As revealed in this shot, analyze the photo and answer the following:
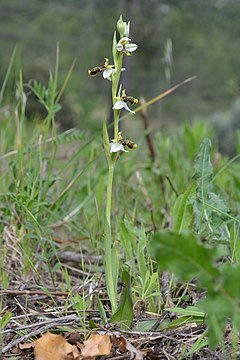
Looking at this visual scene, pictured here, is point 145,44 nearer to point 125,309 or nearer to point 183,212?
point 183,212

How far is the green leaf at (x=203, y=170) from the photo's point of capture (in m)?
1.64

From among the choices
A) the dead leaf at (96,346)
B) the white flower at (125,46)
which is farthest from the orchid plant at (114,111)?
the dead leaf at (96,346)

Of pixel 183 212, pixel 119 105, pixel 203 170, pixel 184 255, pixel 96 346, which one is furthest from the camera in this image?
pixel 203 170

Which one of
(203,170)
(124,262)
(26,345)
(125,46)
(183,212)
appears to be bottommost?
(26,345)

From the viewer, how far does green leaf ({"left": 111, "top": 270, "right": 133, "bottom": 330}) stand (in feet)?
4.02

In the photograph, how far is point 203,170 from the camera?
167 cm

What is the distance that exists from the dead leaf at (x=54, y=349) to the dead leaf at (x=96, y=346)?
2 centimetres

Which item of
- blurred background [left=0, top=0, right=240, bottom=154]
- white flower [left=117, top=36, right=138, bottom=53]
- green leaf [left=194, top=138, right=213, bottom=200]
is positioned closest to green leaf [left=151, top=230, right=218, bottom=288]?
white flower [left=117, top=36, right=138, bottom=53]

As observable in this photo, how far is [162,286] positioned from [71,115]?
10177 millimetres

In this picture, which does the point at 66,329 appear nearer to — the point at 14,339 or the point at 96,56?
the point at 14,339

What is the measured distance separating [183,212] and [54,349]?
57 cm

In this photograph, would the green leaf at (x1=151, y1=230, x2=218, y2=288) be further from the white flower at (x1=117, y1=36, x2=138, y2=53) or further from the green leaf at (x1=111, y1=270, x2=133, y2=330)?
the white flower at (x1=117, y1=36, x2=138, y2=53)

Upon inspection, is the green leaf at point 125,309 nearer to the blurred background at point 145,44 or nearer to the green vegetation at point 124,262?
the green vegetation at point 124,262

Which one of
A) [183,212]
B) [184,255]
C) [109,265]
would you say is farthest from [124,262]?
[184,255]
